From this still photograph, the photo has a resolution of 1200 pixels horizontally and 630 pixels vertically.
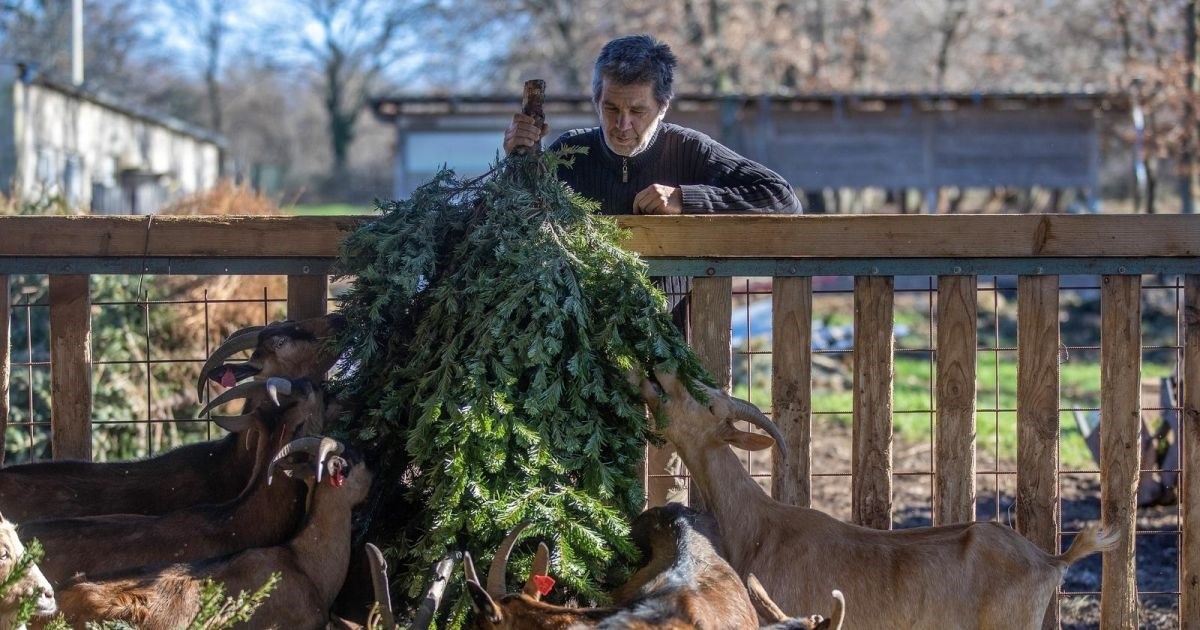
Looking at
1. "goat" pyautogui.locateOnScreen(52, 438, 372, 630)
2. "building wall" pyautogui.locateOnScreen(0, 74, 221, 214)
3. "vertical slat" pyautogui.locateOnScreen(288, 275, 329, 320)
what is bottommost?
"goat" pyautogui.locateOnScreen(52, 438, 372, 630)

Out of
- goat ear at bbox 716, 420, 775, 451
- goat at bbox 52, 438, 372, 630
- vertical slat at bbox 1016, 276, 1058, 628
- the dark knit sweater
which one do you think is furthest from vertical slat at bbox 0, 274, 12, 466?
vertical slat at bbox 1016, 276, 1058, 628

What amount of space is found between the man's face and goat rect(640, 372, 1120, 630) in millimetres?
1304

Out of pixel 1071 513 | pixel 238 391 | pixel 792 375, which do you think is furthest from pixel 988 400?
pixel 238 391

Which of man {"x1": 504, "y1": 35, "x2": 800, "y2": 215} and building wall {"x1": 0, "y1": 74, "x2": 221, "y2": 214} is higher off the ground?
building wall {"x1": 0, "y1": 74, "x2": 221, "y2": 214}

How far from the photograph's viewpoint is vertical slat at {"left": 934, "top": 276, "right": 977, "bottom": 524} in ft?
16.6

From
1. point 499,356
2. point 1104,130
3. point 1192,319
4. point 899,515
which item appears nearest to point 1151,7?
point 1104,130

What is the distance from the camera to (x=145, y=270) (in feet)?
17.0

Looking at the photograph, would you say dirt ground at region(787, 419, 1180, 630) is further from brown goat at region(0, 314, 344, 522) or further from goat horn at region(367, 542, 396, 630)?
goat horn at region(367, 542, 396, 630)

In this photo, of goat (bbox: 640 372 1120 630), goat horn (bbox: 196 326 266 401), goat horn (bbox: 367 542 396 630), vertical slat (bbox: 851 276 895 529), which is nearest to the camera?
goat horn (bbox: 367 542 396 630)

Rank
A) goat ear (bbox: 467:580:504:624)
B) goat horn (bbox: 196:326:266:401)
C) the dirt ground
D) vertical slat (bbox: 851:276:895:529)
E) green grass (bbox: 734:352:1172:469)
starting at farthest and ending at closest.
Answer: green grass (bbox: 734:352:1172:469) < the dirt ground < goat horn (bbox: 196:326:266:401) < vertical slat (bbox: 851:276:895:529) < goat ear (bbox: 467:580:504:624)

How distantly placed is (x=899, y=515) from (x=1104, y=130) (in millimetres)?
22108

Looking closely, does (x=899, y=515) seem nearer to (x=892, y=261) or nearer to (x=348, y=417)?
(x=892, y=261)

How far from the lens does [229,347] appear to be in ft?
18.0

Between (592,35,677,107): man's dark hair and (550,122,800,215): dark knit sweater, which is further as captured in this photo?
(550,122,800,215): dark knit sweater
